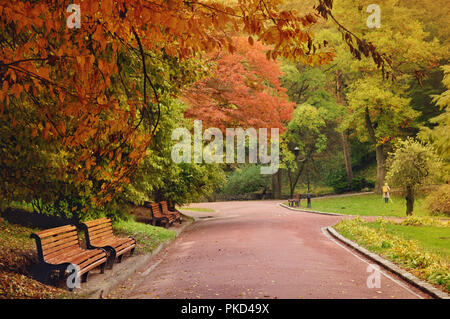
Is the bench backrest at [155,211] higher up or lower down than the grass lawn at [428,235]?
higher up

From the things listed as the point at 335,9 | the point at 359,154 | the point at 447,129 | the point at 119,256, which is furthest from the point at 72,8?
the point at 359,154

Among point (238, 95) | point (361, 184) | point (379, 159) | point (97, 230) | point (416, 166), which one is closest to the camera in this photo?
point (97, 230)

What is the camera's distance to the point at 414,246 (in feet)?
38.3

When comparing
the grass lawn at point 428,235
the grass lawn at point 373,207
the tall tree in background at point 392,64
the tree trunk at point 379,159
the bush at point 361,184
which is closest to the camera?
the grass lawn at point 428,235

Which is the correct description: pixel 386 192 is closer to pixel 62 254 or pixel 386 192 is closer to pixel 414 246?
pixel 414 246

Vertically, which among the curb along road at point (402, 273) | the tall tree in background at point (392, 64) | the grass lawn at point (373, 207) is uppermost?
the tall tree in background at point (392, 64)

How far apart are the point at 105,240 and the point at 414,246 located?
7601 millimetres

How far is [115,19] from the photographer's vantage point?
578cm

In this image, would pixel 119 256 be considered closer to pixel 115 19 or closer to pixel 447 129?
pixel 115 19

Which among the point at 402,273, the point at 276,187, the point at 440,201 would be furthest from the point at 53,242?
the point at 276,187

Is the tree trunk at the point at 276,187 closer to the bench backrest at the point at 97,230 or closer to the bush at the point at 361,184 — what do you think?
the bush at the point at 361,184

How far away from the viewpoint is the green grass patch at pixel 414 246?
28.6 ft

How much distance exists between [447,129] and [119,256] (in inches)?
629

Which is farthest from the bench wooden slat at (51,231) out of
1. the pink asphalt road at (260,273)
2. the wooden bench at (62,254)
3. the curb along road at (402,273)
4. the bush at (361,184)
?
the bush at (361,184)
